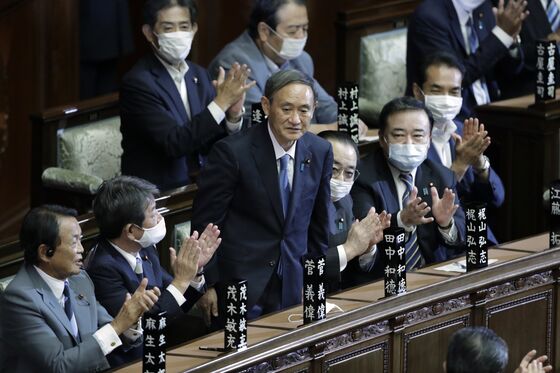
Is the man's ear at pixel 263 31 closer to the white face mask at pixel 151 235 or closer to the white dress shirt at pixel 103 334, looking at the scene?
the white face mask at pixel 151 235

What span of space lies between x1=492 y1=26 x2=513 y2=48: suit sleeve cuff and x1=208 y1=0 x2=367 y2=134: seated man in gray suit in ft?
Answer: 3.02

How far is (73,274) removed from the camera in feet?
13.9

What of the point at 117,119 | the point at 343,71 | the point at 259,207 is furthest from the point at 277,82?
the point at 343,71

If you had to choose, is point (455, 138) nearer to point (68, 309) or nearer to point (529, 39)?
point (529, 39)

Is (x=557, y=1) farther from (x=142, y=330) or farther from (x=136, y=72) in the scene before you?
(x=142, y=330)

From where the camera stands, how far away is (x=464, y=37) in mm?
6414

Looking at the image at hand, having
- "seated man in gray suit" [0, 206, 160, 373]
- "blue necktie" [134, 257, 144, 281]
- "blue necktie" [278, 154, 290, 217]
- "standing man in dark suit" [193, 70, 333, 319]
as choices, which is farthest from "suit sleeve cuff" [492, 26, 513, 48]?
"seated man in gray suit" [0, 206, 160, 373]

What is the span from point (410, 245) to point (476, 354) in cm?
142

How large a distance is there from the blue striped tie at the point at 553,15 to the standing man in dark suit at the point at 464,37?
1.59 ft

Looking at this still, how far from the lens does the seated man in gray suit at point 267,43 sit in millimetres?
5840

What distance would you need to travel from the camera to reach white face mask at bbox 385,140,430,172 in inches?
203

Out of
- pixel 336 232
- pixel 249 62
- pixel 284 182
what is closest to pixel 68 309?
pixel 284 182

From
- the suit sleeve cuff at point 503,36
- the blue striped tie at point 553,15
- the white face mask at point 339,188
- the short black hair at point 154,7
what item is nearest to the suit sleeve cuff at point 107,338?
the white face mask at point 339,188

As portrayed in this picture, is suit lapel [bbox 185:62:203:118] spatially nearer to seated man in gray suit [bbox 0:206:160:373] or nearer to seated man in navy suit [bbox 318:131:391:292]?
seated man in navy suit [bbox 318:131:391:292]
